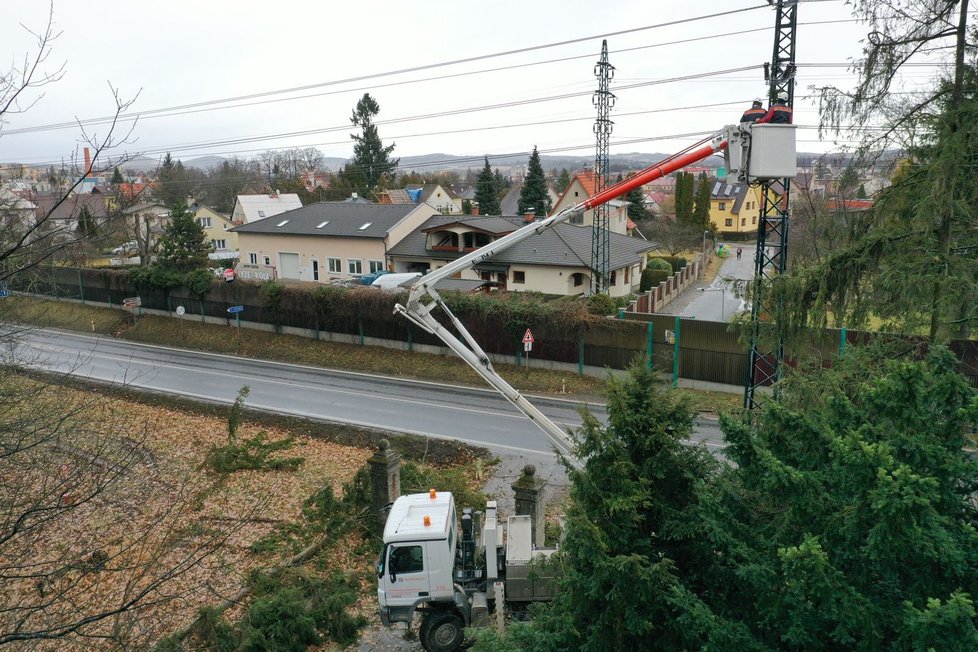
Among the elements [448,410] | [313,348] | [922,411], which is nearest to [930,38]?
[922,411]

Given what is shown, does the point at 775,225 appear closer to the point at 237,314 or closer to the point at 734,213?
the point at 237,314

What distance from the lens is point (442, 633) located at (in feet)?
36.2

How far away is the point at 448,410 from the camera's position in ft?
76.5

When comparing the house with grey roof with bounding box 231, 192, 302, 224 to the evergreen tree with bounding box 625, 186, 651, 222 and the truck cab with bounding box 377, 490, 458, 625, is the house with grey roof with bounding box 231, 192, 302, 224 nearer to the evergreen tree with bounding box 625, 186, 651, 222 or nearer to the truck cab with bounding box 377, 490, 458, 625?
the evergreen tree with bounding box 625, 186, 651, 222

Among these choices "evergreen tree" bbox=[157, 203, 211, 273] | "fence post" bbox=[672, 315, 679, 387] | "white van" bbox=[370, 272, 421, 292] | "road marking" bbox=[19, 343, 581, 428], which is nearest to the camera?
"road marking" bbox=[19, 343, 581, 428]

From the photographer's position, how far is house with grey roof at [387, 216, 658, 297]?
34.9 meters

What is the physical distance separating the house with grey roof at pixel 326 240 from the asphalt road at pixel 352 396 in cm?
1285

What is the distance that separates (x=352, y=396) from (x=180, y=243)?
59.1 feet

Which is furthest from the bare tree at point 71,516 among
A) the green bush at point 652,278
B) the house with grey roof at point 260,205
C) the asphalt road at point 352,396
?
the house with grey roof at point 260,205

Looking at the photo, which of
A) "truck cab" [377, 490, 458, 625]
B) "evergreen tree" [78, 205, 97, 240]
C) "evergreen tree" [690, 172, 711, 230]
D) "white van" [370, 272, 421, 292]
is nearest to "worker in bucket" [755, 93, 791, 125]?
"truck cab" [377, 490, 458, 625]

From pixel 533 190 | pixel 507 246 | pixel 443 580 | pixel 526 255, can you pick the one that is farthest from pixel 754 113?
pixel 533 190

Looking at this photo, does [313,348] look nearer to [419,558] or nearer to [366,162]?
[419,558]

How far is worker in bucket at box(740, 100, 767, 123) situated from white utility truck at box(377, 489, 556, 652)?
878cm

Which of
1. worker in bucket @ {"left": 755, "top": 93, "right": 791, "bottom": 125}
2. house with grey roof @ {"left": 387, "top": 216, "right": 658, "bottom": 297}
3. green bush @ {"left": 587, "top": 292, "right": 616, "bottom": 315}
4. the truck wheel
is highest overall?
worker in bucket @ {"left": 755, "top": 93, "right": 791, "bottom": 125}
